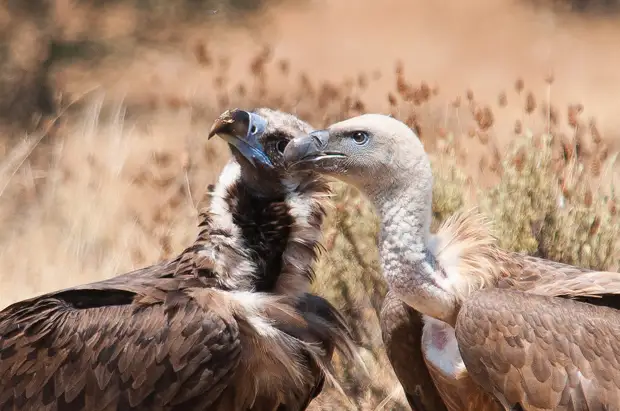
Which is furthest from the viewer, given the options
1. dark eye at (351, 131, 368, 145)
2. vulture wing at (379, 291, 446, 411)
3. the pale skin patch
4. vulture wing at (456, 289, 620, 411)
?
vulture wing at (379, 291, 446, 411)

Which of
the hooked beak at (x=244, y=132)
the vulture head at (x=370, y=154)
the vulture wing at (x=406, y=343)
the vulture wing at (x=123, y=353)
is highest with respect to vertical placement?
the hooked beak at (x=244, y=132)

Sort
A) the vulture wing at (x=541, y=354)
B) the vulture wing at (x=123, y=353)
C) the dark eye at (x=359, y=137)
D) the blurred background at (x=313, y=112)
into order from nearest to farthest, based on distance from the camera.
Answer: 1. the vulture wing at (x=123, y=353)
2. the vulture wing at (x=541, y=354)
3. the dark eye at (x=359, y=137)
4. the blurred background at (x=313, y=112)

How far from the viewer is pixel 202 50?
20.2 feet

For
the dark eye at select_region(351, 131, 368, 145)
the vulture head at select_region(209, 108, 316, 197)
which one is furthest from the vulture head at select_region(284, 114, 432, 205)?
the vulture head at select_region(209, 108, 316, 197)

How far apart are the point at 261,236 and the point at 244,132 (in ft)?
1.26

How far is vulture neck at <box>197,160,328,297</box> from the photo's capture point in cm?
408

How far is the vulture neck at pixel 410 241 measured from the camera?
4051 millimetres

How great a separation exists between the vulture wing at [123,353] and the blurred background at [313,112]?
1.99 metres

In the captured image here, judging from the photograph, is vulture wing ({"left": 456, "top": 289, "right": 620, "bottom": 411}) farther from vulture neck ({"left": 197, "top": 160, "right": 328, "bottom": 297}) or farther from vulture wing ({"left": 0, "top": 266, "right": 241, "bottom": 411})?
vulture wing ({"left": 0, "top": 266, "right": 241, "bottom": 411})

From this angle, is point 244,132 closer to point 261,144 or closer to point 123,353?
point 261,144

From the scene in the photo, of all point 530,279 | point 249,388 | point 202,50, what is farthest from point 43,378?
point 202,50

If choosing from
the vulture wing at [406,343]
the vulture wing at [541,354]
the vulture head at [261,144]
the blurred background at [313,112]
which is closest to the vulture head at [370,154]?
the vulture head at [261,144]

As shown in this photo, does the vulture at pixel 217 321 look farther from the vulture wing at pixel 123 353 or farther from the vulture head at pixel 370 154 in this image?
the vulture head at pixel 370 154

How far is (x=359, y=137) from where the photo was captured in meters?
4.03
